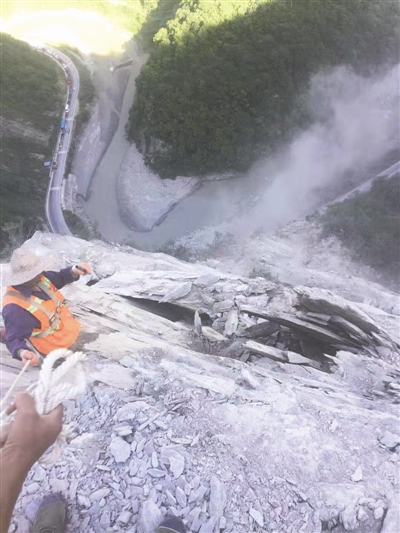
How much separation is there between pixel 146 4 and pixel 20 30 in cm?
972

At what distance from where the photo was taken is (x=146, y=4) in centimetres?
2883

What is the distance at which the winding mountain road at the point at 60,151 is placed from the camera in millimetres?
22359

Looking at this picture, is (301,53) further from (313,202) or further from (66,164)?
(66,164)

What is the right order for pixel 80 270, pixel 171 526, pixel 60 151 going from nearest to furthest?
pixel 171 526 → pixel 80 270 → pixel 60 151

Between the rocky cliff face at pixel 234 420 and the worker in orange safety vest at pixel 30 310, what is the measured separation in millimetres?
758

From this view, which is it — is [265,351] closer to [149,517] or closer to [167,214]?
[149,517]

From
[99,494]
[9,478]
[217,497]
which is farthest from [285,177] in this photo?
[9,478]

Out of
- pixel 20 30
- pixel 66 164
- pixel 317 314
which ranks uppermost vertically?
pixel 20 30

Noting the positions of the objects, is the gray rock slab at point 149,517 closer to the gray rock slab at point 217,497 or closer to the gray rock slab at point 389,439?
the gray rock slab at point 217,497

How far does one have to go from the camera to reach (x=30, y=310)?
376 centimetres

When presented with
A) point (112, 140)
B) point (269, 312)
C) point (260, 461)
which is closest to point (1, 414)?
point (260, 461)

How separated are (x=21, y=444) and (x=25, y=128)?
82.6 ft

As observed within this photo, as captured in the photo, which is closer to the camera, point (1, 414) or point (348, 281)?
point (1, 414)

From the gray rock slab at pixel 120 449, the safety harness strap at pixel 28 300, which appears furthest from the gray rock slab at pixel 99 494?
the safety harness strap at pixel 28 300
